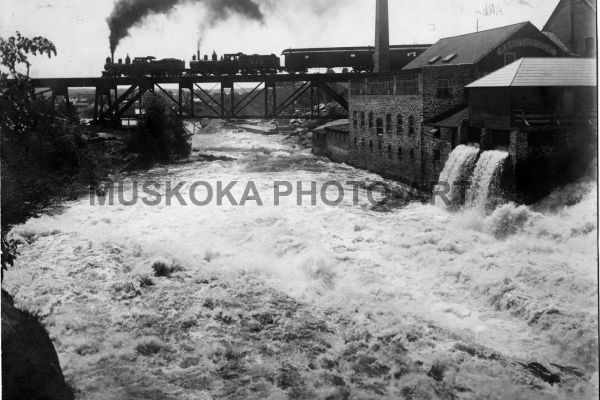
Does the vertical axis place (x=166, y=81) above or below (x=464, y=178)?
above

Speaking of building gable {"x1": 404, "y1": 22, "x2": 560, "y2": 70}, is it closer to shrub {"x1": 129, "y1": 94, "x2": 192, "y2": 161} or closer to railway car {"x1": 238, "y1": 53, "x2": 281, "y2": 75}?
railway car {"x1": 238, "y1": 53, "x2": 281, "y2": 75}

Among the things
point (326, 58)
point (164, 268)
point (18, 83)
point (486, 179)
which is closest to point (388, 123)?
point (326, 58)

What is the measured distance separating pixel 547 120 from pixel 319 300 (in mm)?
10941

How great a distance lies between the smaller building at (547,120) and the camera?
17.3 meters

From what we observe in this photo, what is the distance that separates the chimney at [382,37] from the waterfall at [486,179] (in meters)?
16.9

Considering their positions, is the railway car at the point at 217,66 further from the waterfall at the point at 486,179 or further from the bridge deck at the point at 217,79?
the waterfall at the point at 486,179

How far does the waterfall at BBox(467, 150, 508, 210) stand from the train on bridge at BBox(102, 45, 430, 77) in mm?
18457

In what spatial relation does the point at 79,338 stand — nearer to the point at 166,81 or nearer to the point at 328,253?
the point at 328,253

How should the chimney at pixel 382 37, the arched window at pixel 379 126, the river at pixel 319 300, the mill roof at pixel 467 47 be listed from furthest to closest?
the chimney at pixel 382 37 < the arched window at pixel 379 126 < the mill roof at pixel 467 47 < the river at pixel 319 300

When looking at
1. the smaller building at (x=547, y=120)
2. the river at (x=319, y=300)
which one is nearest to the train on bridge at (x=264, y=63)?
the river at (x=319, y=300)

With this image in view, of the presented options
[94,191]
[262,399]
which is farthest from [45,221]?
[262,399]

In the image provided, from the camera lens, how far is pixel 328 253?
1580cm

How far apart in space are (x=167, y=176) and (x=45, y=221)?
1042cm

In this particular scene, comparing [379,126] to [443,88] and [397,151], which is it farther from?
[443,88]
